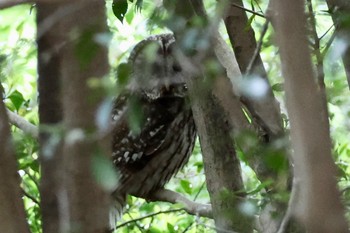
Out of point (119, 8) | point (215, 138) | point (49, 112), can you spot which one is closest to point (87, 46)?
point (49, 112)

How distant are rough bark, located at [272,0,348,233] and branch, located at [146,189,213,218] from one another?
1.33 m

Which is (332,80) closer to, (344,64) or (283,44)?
(344,64)

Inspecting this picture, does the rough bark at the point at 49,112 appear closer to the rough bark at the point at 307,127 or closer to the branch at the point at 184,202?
the rough bark at the point at 307,127

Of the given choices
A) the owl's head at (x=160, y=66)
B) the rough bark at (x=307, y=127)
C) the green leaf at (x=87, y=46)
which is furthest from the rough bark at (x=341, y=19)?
the rough bark at (x=307, y=127)

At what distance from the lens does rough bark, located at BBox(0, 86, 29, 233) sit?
3.62 feet

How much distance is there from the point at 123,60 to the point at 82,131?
22 centimetres

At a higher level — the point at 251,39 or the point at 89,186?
the point at 251,39

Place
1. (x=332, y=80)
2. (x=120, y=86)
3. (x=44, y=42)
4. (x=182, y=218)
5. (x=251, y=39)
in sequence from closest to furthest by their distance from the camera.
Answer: (x=120, y=86) → (x=44, y=42) → (x=332, y=80) → (x=251, y=39) → (x=182, y=218)

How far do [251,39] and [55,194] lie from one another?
2.67ft

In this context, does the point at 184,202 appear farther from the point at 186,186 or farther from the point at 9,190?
the point at 9,190

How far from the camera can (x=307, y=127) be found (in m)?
0.74

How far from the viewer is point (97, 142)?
113 cm

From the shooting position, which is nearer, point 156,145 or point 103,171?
point 103,171

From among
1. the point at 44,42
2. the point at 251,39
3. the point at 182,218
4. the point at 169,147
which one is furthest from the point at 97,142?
the point at 169,147
